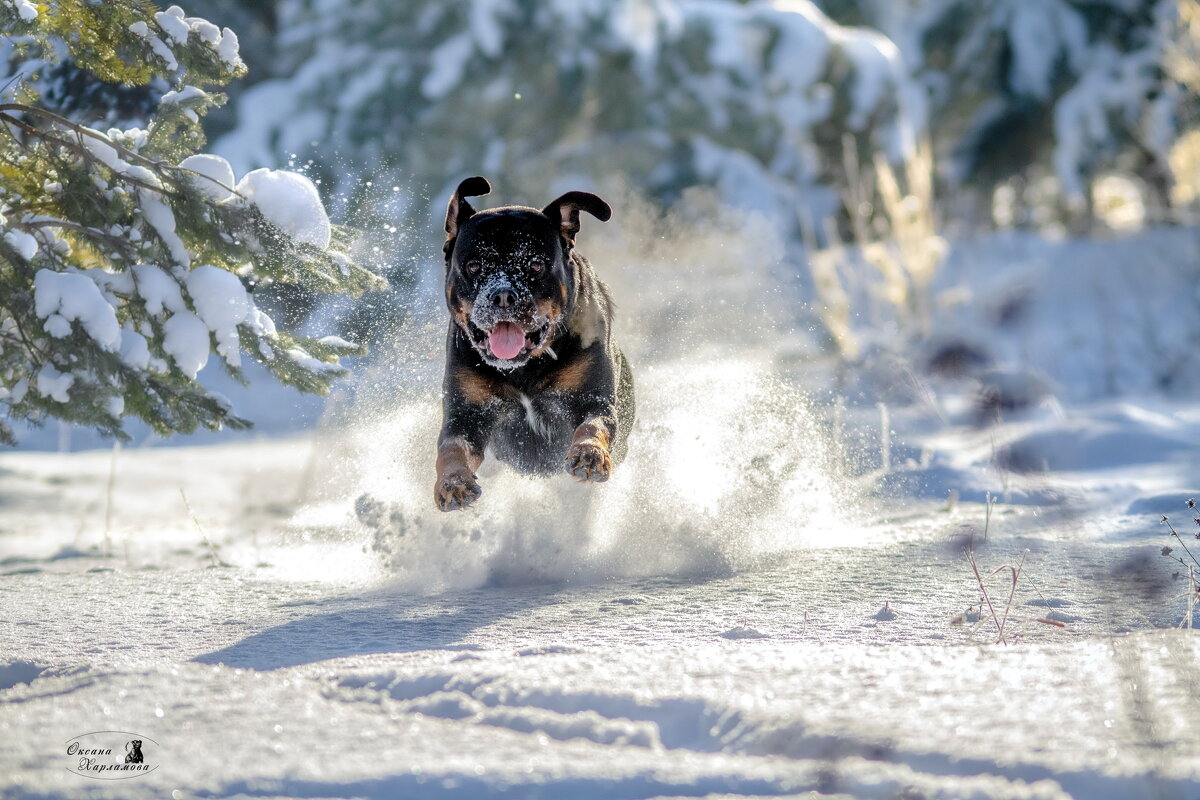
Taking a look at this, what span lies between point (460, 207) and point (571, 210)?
16.9 inches

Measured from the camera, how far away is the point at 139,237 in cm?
405

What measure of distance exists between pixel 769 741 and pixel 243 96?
41.9 ft

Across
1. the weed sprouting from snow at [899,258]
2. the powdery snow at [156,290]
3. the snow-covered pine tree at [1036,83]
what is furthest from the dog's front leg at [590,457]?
the snow-covered pine tree at [1036,83]

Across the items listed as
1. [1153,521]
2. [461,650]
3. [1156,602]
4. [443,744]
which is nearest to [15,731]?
[443,744]

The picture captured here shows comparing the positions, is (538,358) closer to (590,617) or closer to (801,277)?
(590,617)

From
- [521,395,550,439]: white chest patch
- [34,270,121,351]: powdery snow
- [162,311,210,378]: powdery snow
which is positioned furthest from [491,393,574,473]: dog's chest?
[34,270,121,351]: powdery snow

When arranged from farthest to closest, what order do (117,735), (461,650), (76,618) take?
(76,618), (461,650), (117,735)

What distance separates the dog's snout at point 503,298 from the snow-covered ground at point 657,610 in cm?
107

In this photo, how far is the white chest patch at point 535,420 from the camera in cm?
411

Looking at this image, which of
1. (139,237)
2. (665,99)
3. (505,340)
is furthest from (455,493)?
(665,99)

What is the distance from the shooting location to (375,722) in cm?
221
